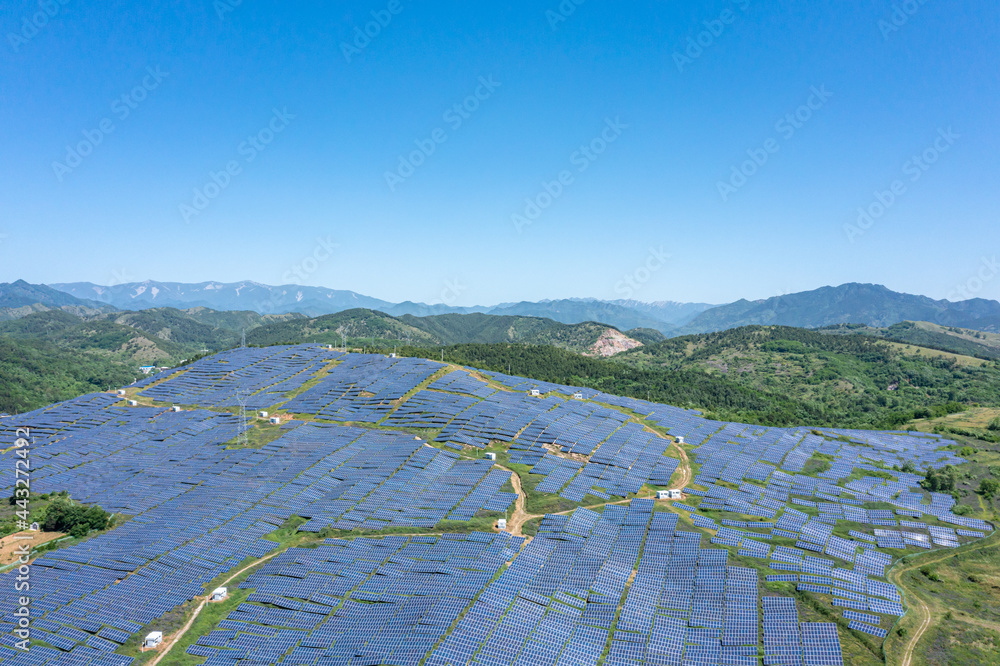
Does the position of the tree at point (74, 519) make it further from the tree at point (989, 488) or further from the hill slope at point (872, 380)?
the hill slope at point (872, 380)

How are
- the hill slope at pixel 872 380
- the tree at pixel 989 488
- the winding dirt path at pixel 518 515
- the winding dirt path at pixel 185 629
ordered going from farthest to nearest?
the hill slope at pixel 872 380, the tree at pixel 989 488, the winding dirt path at pixel 518 515, the winding dirt path at pixel 185 629

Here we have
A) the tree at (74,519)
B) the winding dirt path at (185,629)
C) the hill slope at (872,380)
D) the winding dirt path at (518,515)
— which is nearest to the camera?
the winding dirt path at (185,629)

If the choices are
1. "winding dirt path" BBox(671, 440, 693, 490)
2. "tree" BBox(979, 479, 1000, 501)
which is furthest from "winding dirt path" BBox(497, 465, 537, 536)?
"tree" BBox(979, 479, 1000, 501)

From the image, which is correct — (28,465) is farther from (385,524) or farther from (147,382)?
(385,524)

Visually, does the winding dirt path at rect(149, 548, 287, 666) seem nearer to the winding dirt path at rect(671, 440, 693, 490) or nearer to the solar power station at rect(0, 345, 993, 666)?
the solar power station at rect(0, 345, 993, 666)

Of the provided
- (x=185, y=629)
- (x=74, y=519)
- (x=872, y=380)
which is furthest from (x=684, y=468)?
(x=872, y=380)

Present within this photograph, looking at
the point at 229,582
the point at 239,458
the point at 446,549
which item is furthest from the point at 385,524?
the point at 239,458

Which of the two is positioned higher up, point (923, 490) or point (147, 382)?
point (147, 382)

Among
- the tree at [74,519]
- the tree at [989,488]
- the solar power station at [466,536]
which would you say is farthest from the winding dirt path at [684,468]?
the tree at [74,519]
